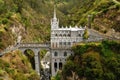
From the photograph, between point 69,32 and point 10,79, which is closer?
Result: point 10,79

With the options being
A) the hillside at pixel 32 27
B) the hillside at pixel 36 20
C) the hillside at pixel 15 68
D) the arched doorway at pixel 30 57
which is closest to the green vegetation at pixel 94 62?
the hillside at pixel 32 27

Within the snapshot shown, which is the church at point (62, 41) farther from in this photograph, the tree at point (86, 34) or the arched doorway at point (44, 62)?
the arched doorway at point (44, 62)

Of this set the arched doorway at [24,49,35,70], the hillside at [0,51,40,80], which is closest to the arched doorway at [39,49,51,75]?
the arched doorway at [24,49,35,70]

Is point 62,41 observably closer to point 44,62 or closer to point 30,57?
point 30,57

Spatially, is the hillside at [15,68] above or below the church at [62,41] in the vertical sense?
below

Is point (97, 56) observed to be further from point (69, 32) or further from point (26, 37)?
point (26, 37)

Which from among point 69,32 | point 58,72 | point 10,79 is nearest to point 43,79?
point 58,72

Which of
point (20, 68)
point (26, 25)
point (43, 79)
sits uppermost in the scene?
point (26, 25)

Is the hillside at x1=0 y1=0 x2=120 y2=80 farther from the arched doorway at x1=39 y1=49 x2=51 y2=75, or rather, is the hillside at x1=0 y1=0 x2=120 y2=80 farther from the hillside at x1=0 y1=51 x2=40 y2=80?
the arched doorway at x1=39 y1=49 x2=51 y2=75
